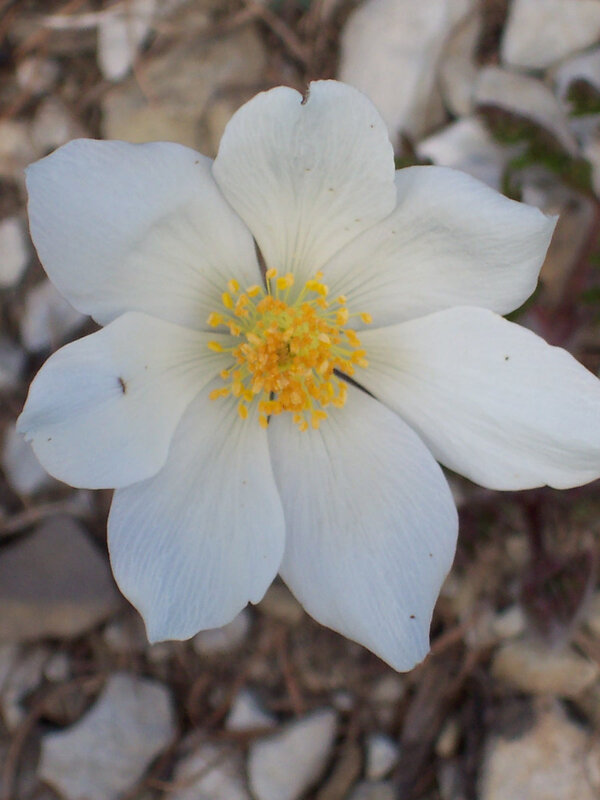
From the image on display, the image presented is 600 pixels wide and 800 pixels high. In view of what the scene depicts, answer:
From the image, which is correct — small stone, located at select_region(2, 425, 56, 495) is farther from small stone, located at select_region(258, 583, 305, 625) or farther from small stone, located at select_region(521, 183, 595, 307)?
small stone, located at select_region(521, 183, 595, 307)

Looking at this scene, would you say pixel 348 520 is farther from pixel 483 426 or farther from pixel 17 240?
pixel 17 240

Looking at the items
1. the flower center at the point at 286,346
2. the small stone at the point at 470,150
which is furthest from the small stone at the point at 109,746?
the small stone at the point at 470,150

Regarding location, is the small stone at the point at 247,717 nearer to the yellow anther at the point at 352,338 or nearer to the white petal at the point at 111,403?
the white petal at the point at 111,403

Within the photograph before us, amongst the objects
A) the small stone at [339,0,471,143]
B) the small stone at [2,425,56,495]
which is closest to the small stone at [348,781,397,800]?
the small stone at [2,425,56,495]

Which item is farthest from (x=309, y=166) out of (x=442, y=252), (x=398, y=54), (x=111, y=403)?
(x=398, y=54)

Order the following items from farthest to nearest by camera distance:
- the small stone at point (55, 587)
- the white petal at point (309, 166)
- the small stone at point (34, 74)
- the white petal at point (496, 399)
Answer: the small stone at point (34, 74) < the small stone at point (55, 587) < the white petal at point (496, 399) < the white petal at point (309, 166)
